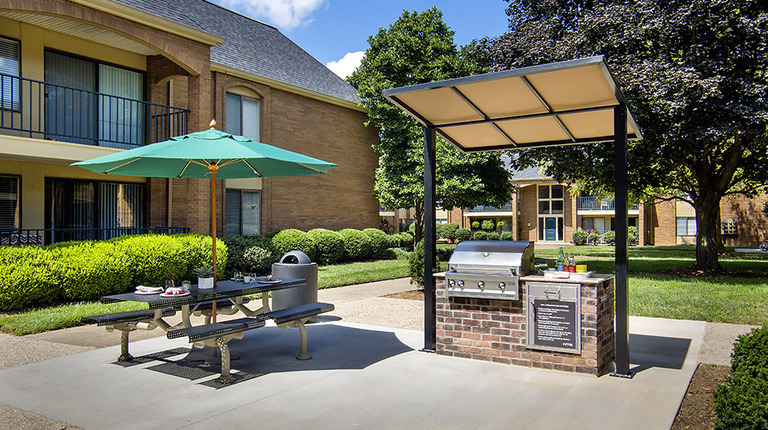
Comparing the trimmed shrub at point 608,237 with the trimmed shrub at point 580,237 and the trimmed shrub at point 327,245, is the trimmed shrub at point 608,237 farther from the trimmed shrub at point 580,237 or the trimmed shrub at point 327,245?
the trimmed shrub at point 327,245

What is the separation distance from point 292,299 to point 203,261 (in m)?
4.65

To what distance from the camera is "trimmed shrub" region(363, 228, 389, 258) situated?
70.3ft

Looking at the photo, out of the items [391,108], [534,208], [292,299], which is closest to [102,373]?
[292,299]

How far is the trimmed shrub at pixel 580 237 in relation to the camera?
43.8 metres

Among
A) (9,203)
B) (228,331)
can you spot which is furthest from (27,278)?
(228,331)

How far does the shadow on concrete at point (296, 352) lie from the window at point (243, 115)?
11.1 meters

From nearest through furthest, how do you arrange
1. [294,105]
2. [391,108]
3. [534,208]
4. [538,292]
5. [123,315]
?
[538,292]
[123,315]
[294,105]
[391,108]
[534,208]

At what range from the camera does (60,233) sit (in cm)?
1352

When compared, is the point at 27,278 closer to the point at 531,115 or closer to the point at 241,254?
the point at 241,254

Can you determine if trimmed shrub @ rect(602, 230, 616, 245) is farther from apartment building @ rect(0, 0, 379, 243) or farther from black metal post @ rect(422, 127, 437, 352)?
black metal post @ rect(422, 127, 437, 352)

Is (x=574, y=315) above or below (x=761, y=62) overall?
below

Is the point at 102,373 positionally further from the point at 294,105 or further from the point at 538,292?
the point at 294,105

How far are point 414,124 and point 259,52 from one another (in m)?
6.85

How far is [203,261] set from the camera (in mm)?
13102
